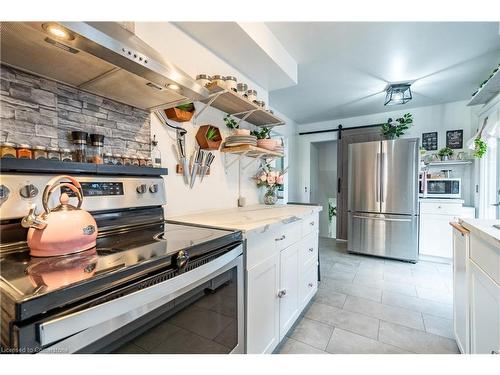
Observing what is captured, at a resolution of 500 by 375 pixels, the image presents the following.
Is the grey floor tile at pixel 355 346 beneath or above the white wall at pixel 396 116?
beneath

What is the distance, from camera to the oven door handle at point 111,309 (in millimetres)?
467

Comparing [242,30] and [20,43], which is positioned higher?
[242,30]

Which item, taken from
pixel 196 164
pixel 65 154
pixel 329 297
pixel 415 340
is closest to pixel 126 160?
pixel 65 154

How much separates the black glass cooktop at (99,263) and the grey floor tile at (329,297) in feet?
5.13

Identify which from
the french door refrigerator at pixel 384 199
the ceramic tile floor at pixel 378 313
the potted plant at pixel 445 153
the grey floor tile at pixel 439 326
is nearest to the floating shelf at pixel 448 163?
the potted plant at pixel 445 153

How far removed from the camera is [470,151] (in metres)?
3.38

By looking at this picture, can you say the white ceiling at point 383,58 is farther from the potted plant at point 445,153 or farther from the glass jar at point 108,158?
the glass jar at point 108,158

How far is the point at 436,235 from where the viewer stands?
10.5 feet

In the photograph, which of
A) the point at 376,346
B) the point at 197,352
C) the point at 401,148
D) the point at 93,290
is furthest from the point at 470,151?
the point at 93,290

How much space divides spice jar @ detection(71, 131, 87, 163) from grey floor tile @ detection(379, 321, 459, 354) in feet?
7.23

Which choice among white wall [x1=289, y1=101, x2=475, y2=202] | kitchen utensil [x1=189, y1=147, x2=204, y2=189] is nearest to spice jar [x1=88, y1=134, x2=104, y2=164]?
kitchen utensil [x1=189, y1=147, x2=204, y2=189]

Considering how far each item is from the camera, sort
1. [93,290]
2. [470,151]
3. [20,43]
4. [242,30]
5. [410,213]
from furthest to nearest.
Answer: [470,151] → [410,213] → [242,30] → [20,43] → [93,290]
